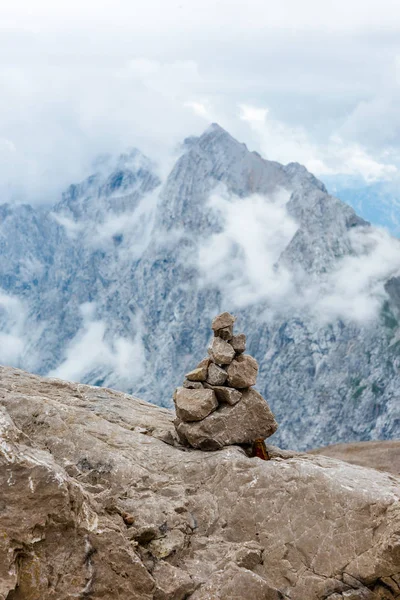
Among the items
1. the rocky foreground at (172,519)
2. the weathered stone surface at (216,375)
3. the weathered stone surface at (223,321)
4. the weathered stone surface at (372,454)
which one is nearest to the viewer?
the rocky foreground at (172,519)

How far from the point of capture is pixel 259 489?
74.8ft

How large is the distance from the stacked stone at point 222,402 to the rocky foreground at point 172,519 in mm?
1012

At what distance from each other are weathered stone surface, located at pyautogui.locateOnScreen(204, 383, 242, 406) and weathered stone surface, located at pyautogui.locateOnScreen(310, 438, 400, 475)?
87936 millimetres

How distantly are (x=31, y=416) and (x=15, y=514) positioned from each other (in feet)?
30.8

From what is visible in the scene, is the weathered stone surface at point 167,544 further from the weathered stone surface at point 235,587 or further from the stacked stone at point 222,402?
the stacked stone at point 222,402

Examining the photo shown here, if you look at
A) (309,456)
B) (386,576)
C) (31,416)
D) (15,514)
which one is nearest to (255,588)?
(386,576)

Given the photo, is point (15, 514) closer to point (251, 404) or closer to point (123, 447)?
point (123, 447)

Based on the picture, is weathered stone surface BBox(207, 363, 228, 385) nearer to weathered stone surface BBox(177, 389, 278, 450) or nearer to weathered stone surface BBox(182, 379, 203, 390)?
weathered stone surface BBox(182, 379, 203, 390)

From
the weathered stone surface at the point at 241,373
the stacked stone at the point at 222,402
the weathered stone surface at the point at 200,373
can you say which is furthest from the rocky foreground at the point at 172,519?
the weathered stone surface at the point at 241,373

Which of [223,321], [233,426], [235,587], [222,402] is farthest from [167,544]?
[223,321]

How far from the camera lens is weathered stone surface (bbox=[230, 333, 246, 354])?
95.7 feet

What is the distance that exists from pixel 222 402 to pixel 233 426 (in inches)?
56.6

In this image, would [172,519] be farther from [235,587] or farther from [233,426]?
[233,426]

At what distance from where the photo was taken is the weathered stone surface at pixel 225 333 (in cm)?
2918
